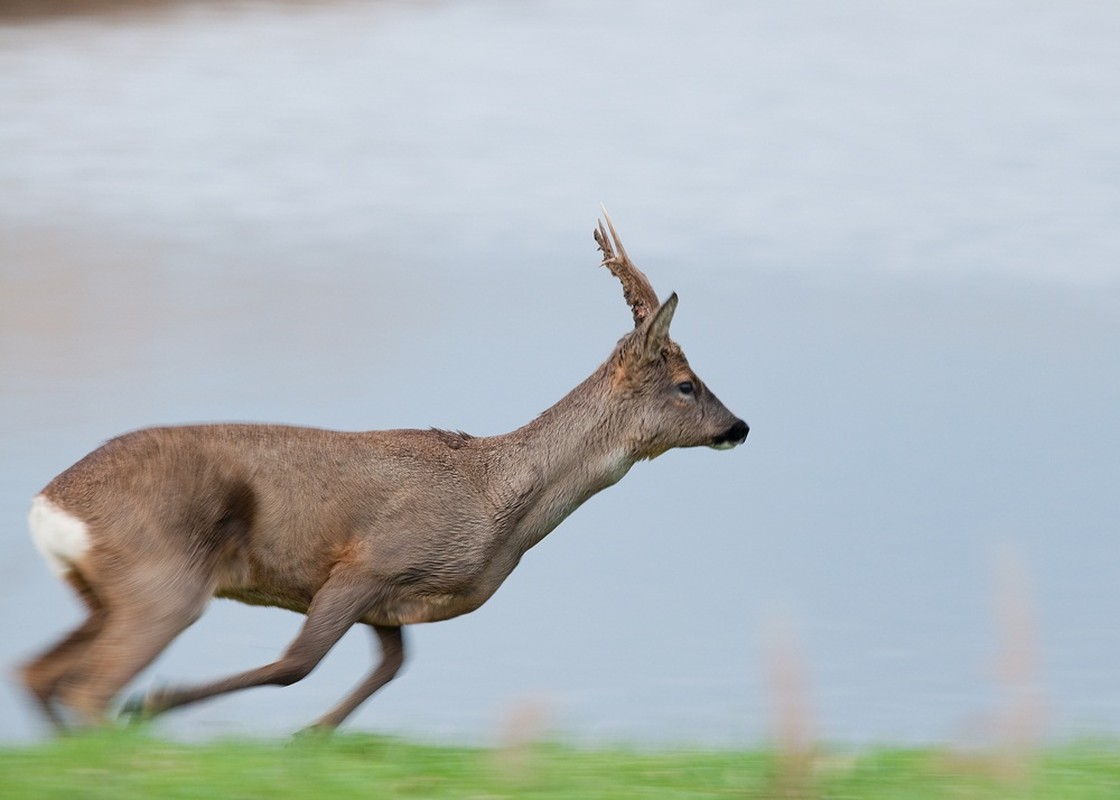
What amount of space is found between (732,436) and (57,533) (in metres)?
3.27

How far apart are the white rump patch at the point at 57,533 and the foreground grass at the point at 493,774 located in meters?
1.27

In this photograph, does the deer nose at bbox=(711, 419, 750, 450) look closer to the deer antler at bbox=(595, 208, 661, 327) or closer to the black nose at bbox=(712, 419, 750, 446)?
the black nose at bbox=(712, 419, 750, 446)

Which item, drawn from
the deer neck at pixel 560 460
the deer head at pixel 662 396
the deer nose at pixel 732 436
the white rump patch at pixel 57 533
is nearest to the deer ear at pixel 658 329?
the deer head at pixel 662 396

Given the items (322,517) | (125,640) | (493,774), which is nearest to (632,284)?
(322,517)

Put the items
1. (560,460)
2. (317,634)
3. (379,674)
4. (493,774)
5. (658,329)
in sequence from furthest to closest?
(658,329)
(560,460)
(379,674)
(317,634)
(493,774)

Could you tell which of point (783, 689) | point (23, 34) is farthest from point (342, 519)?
point (23, 34)

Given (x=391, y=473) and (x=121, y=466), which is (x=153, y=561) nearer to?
(x=121, y=466)

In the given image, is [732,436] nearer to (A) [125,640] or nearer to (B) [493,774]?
(A) [125,640]

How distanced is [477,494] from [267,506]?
0.99 m

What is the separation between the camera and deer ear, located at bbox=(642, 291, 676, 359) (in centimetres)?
872

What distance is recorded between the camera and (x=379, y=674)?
8.45 meters

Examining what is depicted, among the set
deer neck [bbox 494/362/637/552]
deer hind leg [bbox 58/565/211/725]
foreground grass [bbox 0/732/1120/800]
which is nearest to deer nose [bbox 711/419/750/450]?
deer neck [bbox 494/362/637/552]

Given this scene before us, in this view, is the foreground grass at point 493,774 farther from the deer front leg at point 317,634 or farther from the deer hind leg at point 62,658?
the deer hind leg at point 62,658

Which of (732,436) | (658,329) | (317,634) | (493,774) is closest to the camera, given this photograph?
(493,774)
